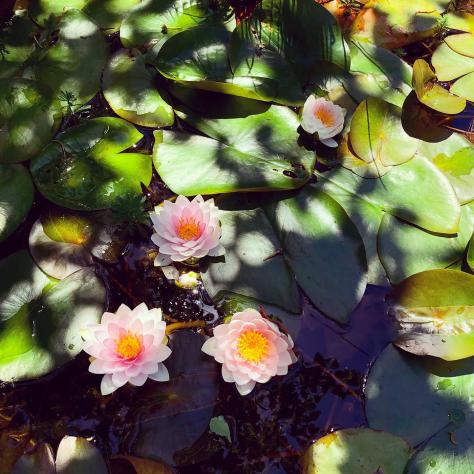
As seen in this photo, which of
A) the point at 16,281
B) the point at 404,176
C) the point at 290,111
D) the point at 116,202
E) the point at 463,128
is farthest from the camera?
the point at 463,128

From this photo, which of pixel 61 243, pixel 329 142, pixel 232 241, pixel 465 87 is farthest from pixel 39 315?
pixel 465 87

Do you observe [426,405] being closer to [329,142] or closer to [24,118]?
[329,142]

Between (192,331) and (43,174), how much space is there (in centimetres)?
105

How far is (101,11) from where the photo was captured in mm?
2936

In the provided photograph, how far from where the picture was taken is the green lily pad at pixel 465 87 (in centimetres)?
288

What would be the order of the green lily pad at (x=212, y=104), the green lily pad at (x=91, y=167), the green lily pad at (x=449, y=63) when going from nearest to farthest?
1. the green lily pad at (x=91, y=167)
2. the green lily pad at (x=212, y=104)
3. the green lily pad at (x=449, y=63)

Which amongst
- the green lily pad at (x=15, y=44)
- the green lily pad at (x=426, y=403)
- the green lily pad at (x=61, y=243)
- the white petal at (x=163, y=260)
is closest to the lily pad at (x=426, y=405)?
the green lily pad at (x=426, y=403)

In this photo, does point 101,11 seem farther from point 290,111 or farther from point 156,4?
point 290,111

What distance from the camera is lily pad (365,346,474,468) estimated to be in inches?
71.8

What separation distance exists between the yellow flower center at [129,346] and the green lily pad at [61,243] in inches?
20.0

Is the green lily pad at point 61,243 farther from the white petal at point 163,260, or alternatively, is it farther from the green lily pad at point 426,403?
the green lily pad at point 426,403

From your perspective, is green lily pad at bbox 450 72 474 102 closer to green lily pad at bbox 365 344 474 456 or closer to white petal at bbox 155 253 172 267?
green lily pad at bbox 365 344 474 456

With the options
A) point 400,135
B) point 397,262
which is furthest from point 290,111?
point 397,262

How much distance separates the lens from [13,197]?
7.50ft
